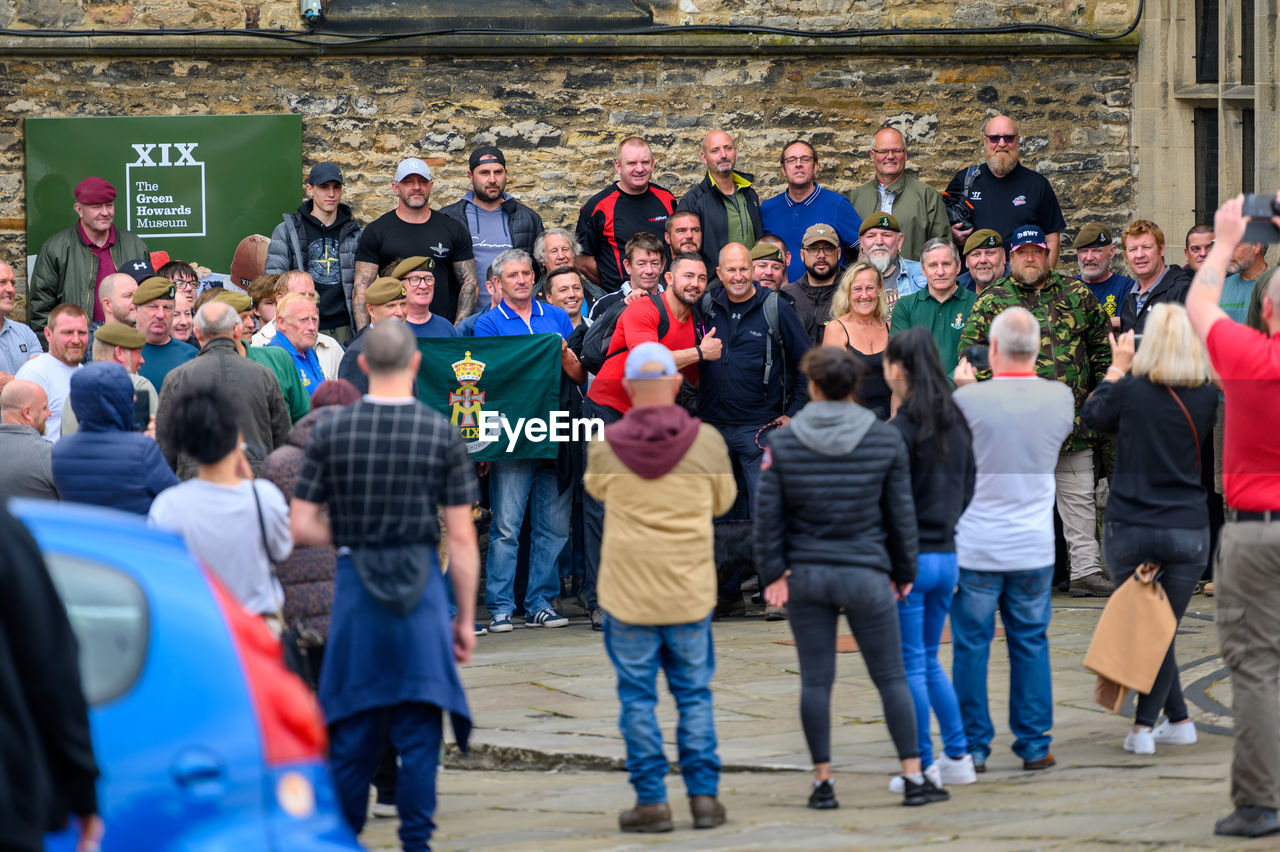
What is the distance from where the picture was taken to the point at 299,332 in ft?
32.5

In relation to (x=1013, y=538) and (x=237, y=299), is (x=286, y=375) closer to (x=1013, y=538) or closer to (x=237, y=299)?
(x=237, y=299)

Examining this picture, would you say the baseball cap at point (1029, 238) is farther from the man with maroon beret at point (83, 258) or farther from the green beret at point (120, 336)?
the man with maroon beret at point (83, 258)

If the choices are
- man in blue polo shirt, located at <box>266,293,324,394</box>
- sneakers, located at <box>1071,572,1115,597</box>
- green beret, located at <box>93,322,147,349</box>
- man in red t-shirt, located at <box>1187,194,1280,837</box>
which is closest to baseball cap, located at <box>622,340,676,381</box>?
man in red t-shirt, located at <box>1187,194,1280,837</box>

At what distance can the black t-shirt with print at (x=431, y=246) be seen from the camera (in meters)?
11.9

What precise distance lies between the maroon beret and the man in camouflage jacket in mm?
6234

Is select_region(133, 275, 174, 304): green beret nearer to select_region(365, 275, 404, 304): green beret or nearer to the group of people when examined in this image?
the group of people

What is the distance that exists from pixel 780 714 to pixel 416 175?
5387 mm

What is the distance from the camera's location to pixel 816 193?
12.8 metres

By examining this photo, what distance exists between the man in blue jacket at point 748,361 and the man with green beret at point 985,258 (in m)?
1.67

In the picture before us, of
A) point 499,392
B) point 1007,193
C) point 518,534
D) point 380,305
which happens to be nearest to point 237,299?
point 380,305

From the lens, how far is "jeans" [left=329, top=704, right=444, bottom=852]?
5.66 m

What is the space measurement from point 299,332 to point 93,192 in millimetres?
3276

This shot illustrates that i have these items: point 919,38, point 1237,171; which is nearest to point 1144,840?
point 1237,171

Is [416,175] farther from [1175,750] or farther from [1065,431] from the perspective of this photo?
[1175,750]
